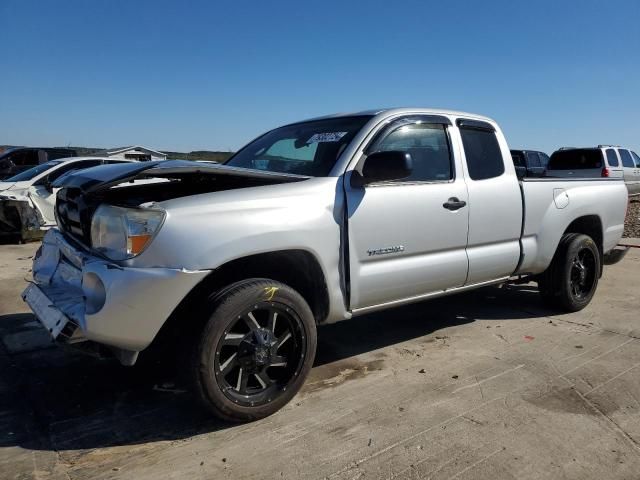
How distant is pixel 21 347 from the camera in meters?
4.14

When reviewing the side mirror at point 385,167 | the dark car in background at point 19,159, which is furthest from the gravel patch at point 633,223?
the dark car in background at point 19,159

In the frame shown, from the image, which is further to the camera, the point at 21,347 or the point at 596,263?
the point at 596,263

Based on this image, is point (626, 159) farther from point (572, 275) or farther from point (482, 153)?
point (482, 153)

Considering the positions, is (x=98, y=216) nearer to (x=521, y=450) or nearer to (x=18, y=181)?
(x=521, y=450)

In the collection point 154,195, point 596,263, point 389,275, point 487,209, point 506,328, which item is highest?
point 154,195

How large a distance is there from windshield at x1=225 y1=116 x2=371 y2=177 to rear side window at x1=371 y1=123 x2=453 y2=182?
0.27 meters

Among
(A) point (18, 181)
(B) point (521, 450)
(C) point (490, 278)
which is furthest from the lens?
(A) point (18, 181)

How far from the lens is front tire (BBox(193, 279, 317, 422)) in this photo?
2.79 metres

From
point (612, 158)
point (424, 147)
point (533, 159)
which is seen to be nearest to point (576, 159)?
point (612, 158)

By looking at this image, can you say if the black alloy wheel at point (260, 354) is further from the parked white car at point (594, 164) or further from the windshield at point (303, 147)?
the parked white car at point (594, 164)

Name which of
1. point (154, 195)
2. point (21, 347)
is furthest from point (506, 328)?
point (21, 347)

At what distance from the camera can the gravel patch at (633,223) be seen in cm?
1120

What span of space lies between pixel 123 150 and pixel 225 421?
55.5 feet

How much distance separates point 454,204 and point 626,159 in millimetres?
16481
